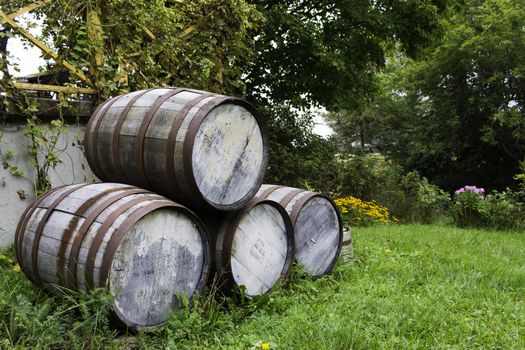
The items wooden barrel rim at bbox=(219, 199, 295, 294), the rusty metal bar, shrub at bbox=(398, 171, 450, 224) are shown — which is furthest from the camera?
shrub at bbox=(398, 171, 450, 224)

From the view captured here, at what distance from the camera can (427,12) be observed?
10234mm

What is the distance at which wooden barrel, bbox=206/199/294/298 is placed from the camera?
3.48 metres

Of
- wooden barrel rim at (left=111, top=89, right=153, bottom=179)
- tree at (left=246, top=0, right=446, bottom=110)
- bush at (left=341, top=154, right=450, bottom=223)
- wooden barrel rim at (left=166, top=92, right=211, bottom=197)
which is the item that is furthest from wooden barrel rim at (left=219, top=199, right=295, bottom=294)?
bush at (left=341, top=154, right=450, bottom=223)

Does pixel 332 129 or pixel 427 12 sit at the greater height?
pixel 427 12

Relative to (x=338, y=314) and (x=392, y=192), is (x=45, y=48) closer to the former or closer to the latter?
(x=338, y=314)

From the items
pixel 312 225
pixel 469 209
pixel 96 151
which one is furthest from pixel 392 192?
pixel 96 151

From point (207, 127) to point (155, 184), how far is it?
20.0 inches

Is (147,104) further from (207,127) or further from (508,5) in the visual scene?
(508,5)

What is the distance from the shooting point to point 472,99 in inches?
630

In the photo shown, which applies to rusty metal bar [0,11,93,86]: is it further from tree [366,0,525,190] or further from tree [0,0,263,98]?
tree [366,0,525,190]

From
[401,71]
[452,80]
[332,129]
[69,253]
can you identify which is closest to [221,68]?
[69,253]

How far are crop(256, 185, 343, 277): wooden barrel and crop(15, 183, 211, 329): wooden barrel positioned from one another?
3.39 feet

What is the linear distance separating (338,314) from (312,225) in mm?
1102

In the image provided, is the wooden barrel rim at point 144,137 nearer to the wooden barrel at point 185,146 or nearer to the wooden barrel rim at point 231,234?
the wooden barrel at point 185,146
